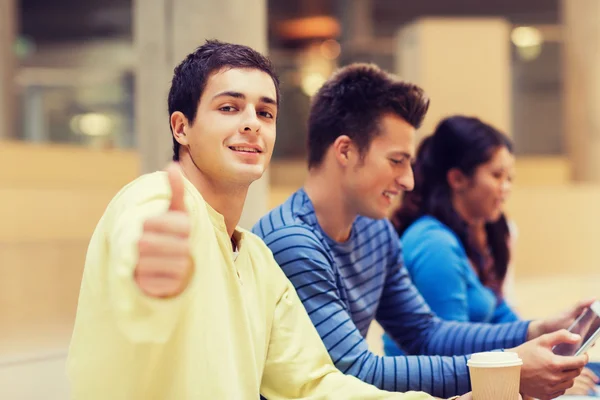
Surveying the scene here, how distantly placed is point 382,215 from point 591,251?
7.04 m

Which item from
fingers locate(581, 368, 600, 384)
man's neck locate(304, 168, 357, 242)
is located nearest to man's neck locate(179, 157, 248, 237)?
man's neck locate(304, 168, 357, 242)

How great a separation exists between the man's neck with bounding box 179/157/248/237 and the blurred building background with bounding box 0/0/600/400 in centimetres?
166

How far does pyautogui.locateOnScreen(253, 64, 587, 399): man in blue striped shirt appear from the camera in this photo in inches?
82.1

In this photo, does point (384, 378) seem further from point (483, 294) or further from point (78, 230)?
point (78, 230)

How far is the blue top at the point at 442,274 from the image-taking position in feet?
9.27

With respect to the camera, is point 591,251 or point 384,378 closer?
point 384,378

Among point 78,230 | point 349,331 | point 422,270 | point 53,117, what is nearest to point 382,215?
point 349,331

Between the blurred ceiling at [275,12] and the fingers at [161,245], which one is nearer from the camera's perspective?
the fingers at [161,245]

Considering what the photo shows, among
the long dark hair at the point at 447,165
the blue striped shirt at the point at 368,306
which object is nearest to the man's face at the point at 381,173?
the blue striped shirt at the point at 368,306

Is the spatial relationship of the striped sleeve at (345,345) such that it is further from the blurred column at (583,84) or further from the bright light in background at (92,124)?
the bright light in background at (92,124)

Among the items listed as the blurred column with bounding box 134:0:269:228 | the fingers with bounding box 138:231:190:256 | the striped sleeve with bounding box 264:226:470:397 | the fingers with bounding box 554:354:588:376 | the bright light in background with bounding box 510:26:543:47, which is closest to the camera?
the fingers with bounding box 138:231:190:256

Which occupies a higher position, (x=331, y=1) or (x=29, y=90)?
(x=331, y=1)

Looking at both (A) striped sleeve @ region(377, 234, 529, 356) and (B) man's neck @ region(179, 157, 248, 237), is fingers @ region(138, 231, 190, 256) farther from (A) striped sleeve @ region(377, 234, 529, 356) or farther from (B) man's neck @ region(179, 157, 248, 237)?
(A) striped sleeve @ region(377, 234, 529, 356)

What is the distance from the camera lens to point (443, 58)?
22.4 ft
